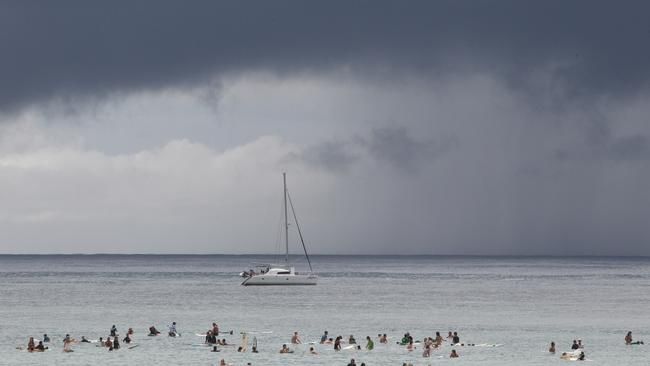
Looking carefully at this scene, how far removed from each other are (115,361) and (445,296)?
102746 mm

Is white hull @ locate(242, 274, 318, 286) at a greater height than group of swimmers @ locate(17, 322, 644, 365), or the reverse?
white hull @ locate(242, 274, 318, 286)

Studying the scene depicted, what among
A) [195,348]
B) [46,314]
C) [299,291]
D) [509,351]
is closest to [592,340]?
[509,351]

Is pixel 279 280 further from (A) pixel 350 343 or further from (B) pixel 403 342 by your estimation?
(B) pixel 403 342

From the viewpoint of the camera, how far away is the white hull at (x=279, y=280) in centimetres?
19025

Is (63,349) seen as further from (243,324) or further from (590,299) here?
(590,299)

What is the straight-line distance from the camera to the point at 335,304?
145875 mm

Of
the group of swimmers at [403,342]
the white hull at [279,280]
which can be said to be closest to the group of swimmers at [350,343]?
the group of swimmers at [403,342]

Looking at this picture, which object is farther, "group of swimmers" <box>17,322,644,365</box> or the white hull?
the white hull

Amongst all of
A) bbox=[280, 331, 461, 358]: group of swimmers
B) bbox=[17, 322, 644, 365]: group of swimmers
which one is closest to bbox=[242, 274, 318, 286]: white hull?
bbox=[17, 322, 644, 365]: group of swimmers

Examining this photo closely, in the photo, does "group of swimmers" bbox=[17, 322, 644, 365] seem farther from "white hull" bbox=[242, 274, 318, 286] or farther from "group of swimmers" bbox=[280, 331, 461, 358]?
"white hull" bbox=[242, 274, 318, 286]

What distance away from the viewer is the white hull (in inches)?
7490

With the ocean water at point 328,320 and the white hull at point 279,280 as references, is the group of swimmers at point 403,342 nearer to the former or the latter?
the ocean water at point 328,320

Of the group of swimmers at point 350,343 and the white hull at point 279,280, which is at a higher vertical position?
the white hull at point 279,280

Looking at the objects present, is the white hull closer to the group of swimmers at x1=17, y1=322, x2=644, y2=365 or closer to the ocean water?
the ocean water
